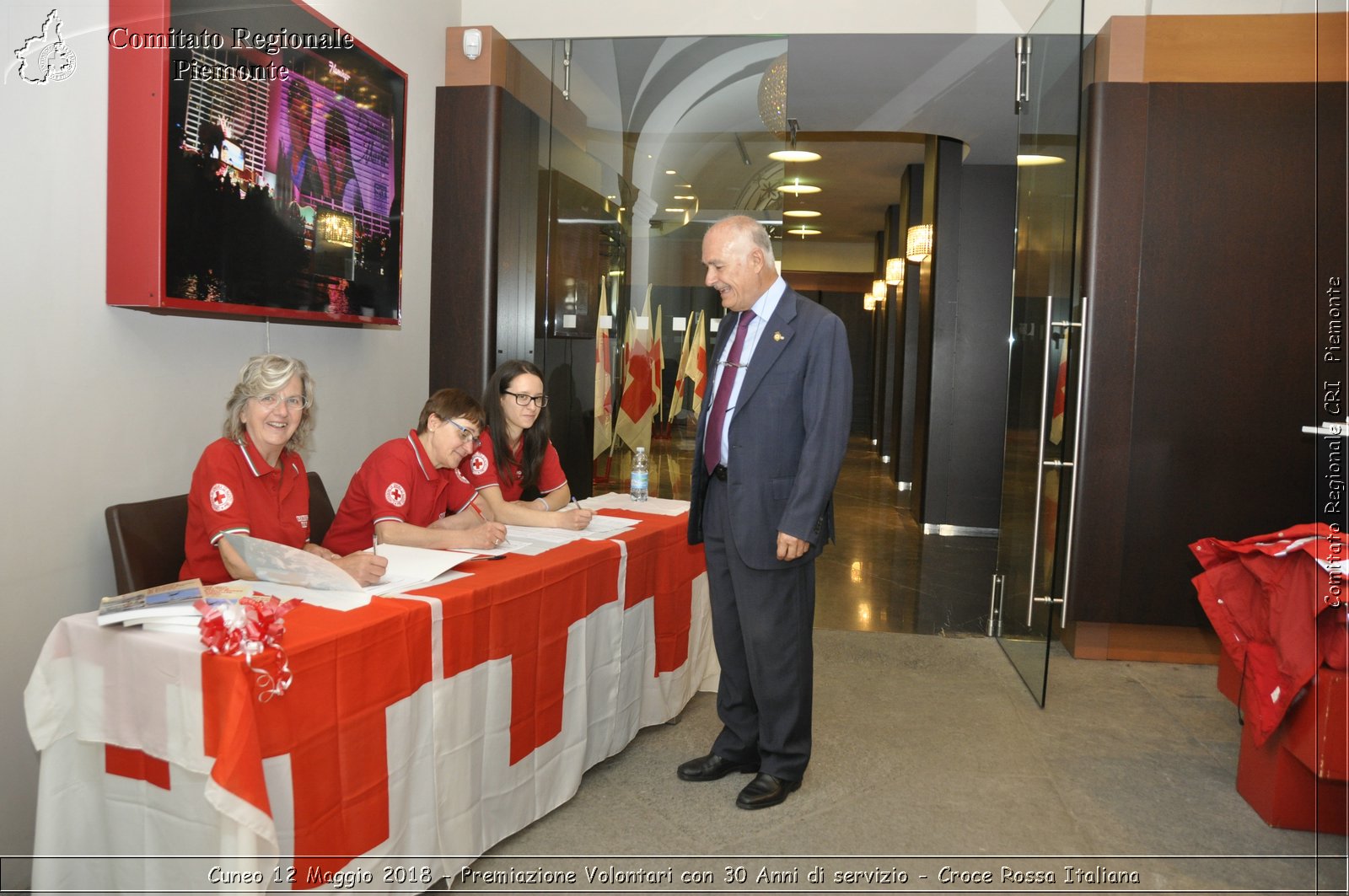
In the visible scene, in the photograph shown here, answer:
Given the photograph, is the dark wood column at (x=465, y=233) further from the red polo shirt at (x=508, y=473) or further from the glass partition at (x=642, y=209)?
the red polo shirt at (x=508, y=473)

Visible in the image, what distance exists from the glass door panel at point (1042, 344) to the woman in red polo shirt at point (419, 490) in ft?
7.24

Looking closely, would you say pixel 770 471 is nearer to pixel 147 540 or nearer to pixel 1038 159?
pixel 147 540

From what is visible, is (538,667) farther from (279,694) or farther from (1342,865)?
(1342,865)

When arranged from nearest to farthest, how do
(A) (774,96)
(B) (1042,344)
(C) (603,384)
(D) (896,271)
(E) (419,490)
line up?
(E) (419,490)
(B) (1042,344)
(A) (774,96)
(C) (603,384)
(D) (896,271)

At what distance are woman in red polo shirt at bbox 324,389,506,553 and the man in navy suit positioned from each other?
0.67 metres

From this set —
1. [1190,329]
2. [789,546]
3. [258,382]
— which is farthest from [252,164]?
[1190,329]

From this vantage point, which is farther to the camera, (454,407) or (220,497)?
(454,407)

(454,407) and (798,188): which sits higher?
(798,188)

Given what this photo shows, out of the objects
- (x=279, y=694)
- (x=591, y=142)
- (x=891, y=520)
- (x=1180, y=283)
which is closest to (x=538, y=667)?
(x=279, y=694)

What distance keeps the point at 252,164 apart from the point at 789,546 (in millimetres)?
1880

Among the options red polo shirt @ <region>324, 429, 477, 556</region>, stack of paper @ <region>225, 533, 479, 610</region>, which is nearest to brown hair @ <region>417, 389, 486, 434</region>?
red polo shirt @ <region>324, 429, 477, 556</region>

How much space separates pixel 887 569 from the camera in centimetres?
639

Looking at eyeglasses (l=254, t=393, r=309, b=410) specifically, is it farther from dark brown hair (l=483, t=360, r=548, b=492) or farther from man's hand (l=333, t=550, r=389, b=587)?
dark brown hair (l=483, t=360, r=548, b=492)

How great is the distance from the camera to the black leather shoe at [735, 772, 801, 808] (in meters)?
2.78
